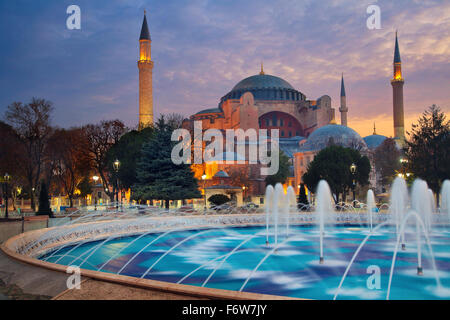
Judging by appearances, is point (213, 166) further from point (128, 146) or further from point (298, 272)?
point (298, 272)

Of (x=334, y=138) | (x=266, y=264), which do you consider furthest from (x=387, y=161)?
(x=266, y=264)

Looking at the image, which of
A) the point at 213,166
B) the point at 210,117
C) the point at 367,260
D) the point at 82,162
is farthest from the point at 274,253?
the point at 210,117

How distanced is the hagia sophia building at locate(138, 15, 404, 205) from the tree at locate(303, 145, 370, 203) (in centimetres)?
663

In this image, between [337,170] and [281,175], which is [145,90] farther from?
[337,170]

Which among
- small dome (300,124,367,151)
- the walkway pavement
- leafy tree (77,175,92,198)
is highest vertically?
small dome (300,124,367,151)

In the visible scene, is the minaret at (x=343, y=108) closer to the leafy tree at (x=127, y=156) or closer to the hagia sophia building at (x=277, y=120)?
the hagia sophia building at (x=277, y=120)

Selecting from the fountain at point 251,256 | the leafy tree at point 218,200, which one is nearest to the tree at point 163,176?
the leafy tree at point 218,200

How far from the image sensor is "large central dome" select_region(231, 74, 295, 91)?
77.9 meters

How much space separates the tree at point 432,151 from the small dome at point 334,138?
2320 cm

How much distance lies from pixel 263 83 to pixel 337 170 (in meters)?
49.6

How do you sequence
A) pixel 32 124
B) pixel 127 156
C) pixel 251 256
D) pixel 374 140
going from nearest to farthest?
pixel 251 256 < pixel 32 124 < pixel 127 156 < pixel 374 140

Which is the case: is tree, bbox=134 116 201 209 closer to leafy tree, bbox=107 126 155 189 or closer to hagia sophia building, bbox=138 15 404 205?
leafy tree, bbox=107 126 155 189

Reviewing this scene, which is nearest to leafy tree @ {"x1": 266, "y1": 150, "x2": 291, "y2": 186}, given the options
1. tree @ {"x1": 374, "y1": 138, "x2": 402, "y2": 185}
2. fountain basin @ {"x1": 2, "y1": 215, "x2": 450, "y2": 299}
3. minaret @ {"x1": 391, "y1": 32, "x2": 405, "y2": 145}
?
tree @ {"x1": 374, "y1": 138, "x2": 402, "y2": 185}

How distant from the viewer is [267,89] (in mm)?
Result: 76938
